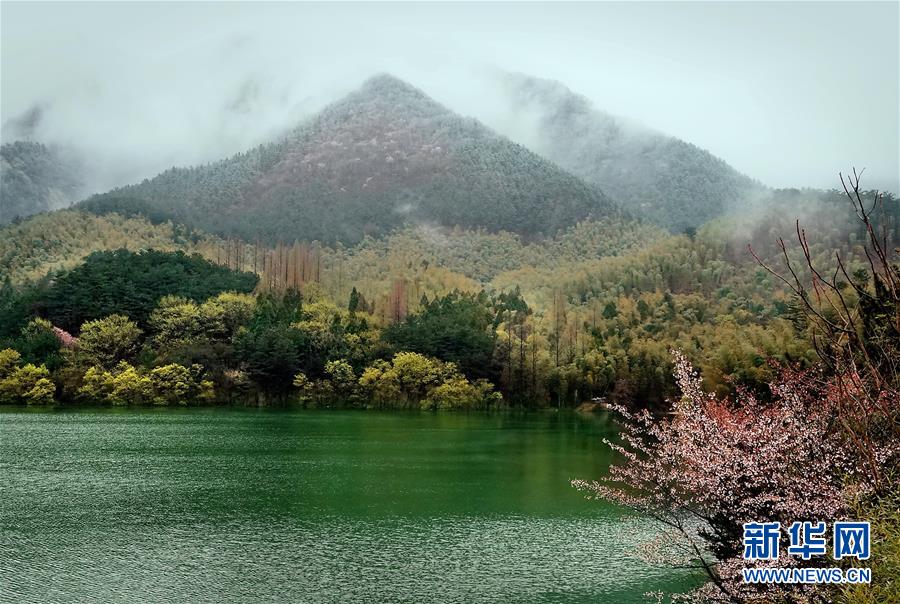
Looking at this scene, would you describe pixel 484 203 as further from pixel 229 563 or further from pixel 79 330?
pixel 229 563

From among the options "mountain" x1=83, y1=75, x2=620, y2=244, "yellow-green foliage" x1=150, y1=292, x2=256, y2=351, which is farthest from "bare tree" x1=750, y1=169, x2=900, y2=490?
"mountain" x1=83, y1=75, x2=620, y2=244

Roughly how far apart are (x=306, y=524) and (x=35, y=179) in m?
187

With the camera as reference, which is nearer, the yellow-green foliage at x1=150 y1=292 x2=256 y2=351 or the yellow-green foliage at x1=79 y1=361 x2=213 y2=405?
the yellow-green foliage at x1=79 y1=361 x2=213 y2=405

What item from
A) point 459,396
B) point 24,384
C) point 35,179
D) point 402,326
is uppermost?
point 35,179

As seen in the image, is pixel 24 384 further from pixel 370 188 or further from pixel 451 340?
pixel 370 188

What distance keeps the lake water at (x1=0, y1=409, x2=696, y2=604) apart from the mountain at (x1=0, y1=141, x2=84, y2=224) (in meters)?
151

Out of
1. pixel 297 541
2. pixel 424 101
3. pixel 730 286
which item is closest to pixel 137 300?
pixel 730 286

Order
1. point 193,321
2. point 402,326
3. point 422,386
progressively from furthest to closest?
point 402,326
point 193,321
point 422,386

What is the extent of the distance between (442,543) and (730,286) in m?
63.6

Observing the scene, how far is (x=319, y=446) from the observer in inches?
1294

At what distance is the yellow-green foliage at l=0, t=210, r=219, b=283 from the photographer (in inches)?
3607

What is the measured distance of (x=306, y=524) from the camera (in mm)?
18375

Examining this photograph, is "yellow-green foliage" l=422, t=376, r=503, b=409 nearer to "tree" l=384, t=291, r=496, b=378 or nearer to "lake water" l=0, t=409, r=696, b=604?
"tree" l=384, t=291, r=496, b=378

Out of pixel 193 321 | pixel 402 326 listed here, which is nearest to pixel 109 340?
pixel 193 321
